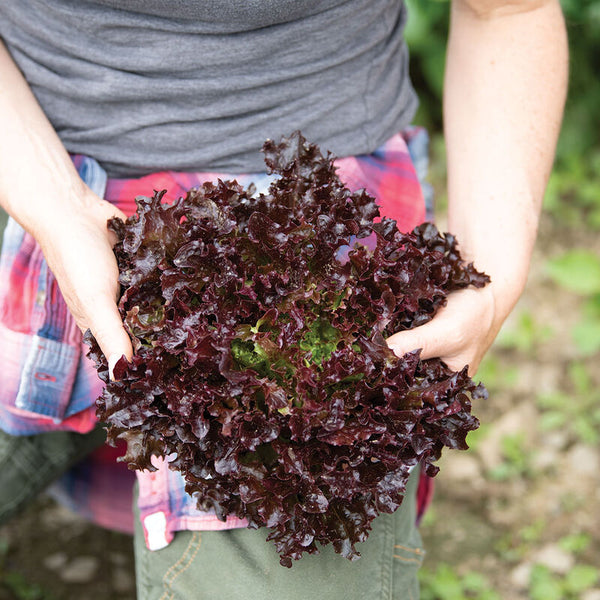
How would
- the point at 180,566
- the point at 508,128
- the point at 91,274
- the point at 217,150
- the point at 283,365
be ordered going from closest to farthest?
1. the point at 283,365
2. the point at 91,274
3. the point at 180,566
4. the point at 217,150
5. the point at 508,128

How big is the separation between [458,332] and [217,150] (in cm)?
71

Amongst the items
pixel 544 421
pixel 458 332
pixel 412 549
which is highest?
pixel 458 332

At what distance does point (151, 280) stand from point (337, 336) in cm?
39

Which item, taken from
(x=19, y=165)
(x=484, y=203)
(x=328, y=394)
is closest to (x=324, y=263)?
(x=328, y=394)

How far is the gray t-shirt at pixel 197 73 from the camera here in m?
1.66

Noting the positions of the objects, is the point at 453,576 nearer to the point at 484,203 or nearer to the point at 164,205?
the point at 484,203

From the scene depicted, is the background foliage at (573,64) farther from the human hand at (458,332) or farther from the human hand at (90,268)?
the human hand at (90,268)

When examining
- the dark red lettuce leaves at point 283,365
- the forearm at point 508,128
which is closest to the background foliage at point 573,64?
the forearm at point 508,128

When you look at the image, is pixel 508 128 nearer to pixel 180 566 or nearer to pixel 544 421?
pixel 180 566

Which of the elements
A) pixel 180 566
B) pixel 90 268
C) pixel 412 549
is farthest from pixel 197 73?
pixel 412 549

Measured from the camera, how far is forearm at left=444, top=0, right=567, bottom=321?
1.87m

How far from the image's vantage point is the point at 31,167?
168cm

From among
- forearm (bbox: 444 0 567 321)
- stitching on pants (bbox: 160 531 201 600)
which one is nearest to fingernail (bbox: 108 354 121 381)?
stitching on pants (bbox: 160 531 201 600)

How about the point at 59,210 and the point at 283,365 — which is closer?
the point at 283,365
